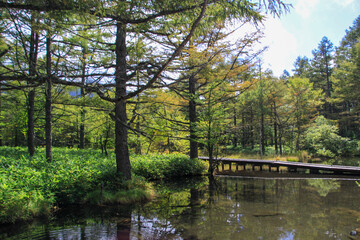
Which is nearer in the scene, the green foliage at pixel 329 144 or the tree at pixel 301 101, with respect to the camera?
the green foliage at pixel 329 144

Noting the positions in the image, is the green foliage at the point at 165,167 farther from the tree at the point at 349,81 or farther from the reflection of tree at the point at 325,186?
the tree at the point at 349,81

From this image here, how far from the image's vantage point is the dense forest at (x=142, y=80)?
3.88m

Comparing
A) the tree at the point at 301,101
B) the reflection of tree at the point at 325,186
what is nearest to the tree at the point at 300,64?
the tree at the point at 301,101

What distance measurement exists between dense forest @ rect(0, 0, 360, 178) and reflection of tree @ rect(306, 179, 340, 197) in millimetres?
4300

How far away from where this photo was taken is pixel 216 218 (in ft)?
19.9

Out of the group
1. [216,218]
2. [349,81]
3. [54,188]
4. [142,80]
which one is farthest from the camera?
[349,81]

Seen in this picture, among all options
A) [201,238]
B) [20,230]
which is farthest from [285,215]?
[20,230]

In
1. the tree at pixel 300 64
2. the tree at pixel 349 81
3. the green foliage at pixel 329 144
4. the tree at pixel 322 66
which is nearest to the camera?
the green foliage at pixel 329 144

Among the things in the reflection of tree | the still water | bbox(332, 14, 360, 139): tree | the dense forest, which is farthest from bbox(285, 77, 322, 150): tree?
the still water

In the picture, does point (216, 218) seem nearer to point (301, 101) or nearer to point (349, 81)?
point (301, 101)

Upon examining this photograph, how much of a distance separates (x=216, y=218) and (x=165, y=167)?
6.03 m

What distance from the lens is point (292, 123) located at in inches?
1004

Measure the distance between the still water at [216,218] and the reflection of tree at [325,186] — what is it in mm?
68

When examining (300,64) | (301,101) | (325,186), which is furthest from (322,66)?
(325,186)
